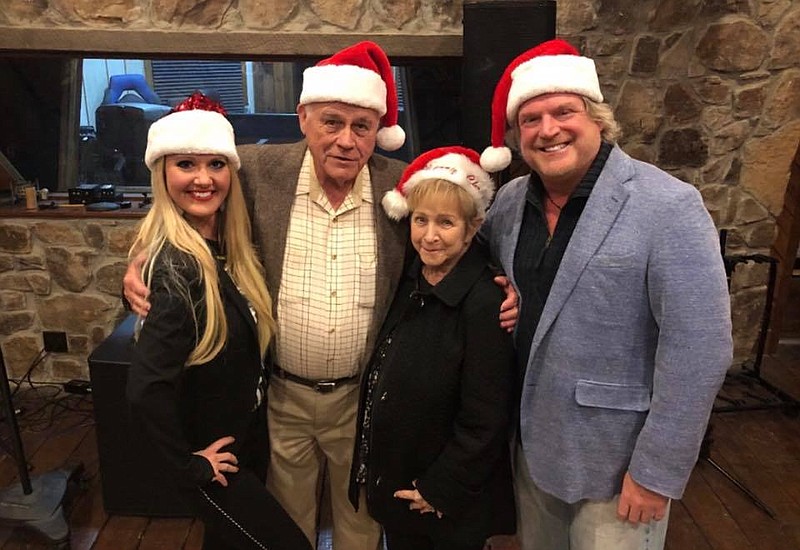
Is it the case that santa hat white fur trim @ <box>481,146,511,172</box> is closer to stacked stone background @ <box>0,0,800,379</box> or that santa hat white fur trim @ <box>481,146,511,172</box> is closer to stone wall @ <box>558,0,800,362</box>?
stacked stone background @ <box>0,0,800,379</box>

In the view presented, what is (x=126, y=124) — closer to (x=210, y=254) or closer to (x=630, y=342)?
(x=210, y=254)

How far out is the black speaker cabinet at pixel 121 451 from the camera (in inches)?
83.0

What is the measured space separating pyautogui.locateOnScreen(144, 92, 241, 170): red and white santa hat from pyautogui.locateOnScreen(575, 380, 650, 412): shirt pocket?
3.02ft

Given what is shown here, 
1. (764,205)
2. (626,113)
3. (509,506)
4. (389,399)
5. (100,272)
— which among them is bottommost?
(509,506)

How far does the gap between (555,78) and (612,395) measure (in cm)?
63

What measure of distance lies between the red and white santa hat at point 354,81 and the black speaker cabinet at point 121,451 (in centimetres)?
115

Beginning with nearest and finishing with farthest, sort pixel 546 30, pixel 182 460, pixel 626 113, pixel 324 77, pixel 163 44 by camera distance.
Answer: pixel 182 460 → pixel 324 77 → pixel 546 30 → pixel 163 44 → pixel 626 113

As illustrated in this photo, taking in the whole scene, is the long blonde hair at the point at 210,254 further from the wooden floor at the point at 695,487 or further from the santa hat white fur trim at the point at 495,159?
the wooden floor at the point at 695,487

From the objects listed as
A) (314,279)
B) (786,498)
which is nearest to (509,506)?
(314,279)

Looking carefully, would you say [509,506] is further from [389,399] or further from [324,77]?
[324,77]

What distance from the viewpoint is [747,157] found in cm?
291

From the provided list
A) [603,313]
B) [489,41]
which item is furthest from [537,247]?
[489,41]

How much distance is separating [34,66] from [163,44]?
0.77 meters

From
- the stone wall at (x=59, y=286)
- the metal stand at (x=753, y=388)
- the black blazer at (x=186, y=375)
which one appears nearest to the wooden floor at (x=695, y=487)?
the metal stand at (x=753, y=388)
